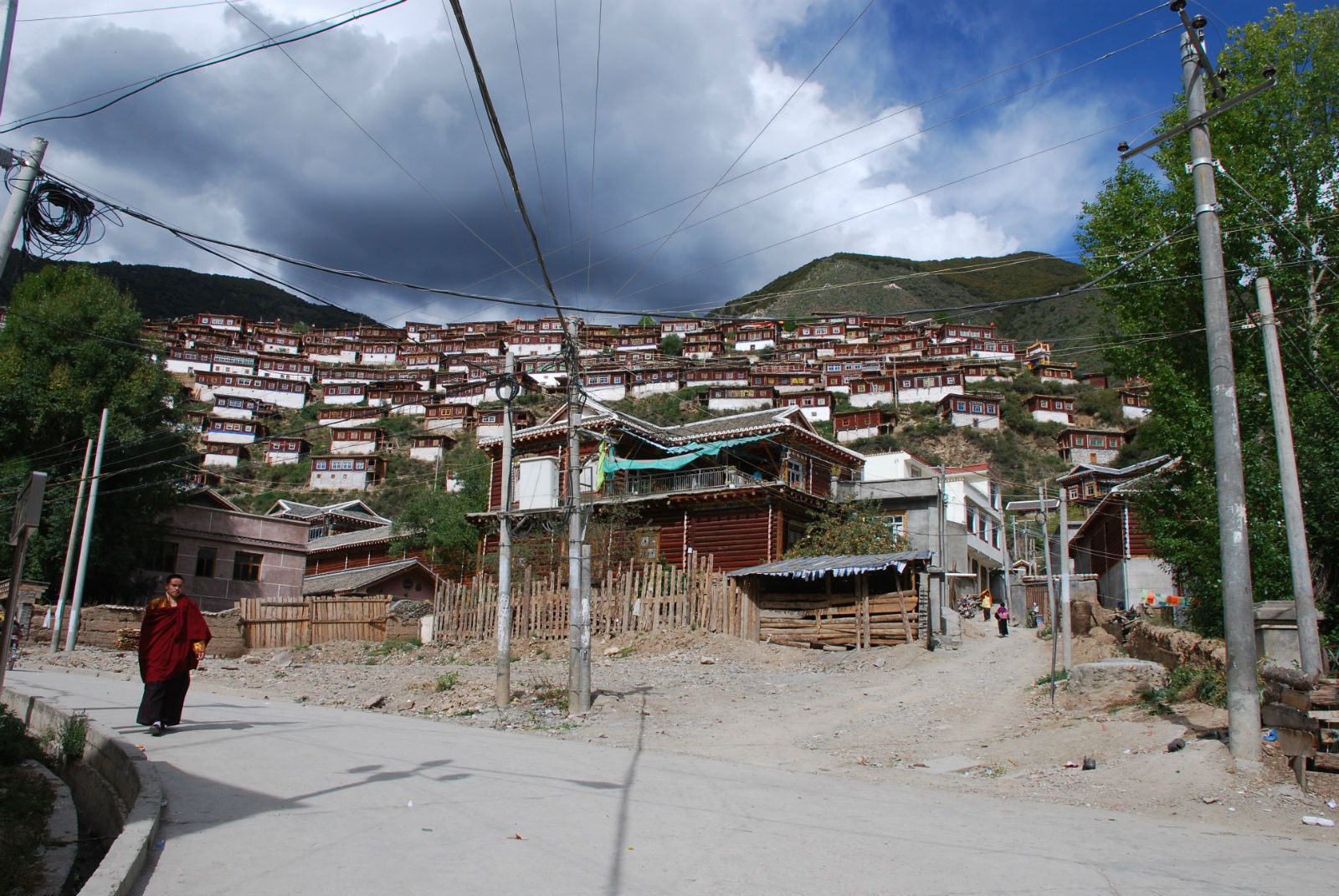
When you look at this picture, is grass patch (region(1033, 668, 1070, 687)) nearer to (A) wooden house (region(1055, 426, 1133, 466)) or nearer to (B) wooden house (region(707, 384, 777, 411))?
(A) wooden house (region(1055, 426, 1133, 466))

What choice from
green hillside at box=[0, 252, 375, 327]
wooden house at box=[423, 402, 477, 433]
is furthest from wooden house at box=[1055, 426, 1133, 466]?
green hillside at box=[0, 252, 375, 327]

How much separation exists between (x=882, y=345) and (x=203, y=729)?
4087 inches

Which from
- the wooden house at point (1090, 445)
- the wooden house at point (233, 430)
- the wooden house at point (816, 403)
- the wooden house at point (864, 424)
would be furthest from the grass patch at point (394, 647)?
the wooden house at point (233, 430)

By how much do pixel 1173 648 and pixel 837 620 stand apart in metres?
9.01

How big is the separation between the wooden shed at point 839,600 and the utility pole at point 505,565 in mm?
8602

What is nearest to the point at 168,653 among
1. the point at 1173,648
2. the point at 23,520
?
the point at 23,520

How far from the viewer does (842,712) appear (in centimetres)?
1424

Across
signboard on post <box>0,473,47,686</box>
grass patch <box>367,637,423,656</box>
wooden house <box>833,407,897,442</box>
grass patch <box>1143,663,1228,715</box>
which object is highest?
wooden house <box>833,407,897,442</box>

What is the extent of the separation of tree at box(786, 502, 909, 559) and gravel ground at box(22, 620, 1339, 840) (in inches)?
205

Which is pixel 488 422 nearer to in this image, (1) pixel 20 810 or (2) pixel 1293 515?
(2) pixel 1293 515

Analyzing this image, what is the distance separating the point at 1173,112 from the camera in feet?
70.3

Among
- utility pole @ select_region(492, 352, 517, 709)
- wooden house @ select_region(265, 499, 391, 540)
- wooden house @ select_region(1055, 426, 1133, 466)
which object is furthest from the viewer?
wooden house @ select_region(1055, 426, 1133, 466)

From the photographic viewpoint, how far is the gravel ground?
8016 millimetres

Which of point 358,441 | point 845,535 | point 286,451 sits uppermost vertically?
point 358,441
